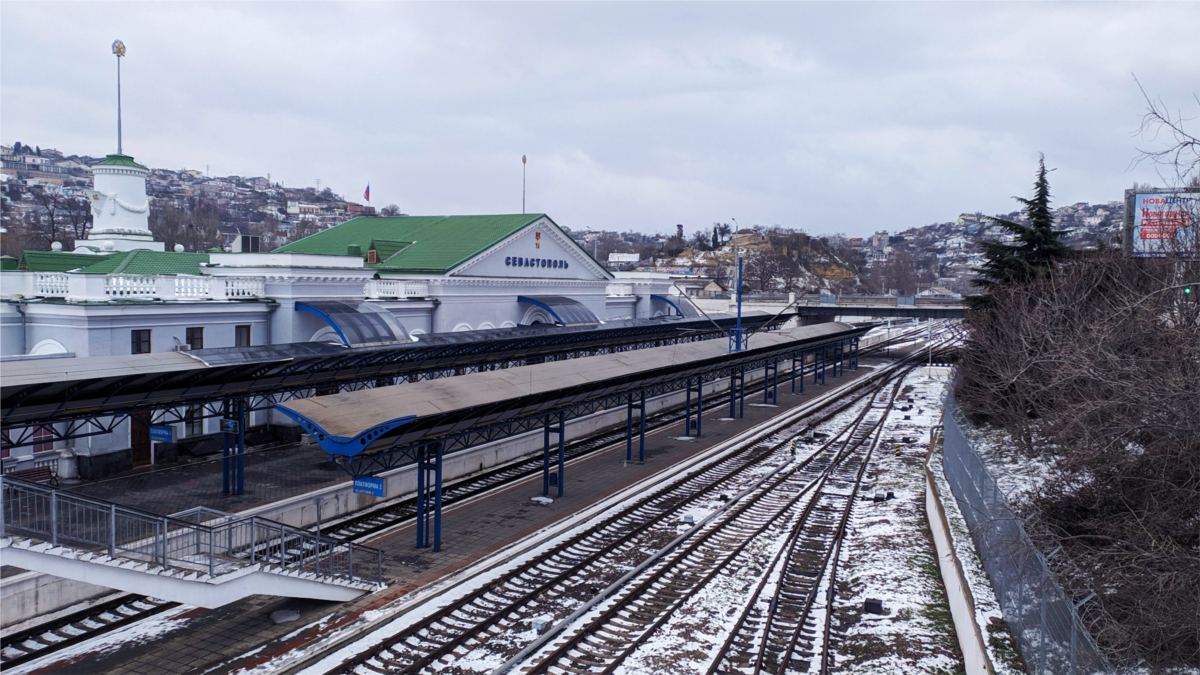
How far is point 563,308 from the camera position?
42.1m

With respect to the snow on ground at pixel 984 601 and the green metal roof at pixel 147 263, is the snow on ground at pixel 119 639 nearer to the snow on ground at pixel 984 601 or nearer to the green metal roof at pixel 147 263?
the snow on ground at pixel 984 601

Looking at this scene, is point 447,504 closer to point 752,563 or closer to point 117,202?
point 752,563

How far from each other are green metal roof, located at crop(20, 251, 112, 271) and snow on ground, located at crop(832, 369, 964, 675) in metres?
29.8

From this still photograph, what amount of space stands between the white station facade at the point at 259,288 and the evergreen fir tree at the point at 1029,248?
20.4 metres

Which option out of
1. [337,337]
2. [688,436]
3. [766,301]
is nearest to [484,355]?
[337,337]

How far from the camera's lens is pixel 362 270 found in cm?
3058

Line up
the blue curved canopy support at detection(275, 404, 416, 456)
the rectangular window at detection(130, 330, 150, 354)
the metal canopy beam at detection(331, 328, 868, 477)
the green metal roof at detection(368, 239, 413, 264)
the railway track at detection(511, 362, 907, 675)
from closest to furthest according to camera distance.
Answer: the railway track at detection(511, 362, 907, 675)
the blue curved canopy support at detection(275, 404, 416, 456)
the metal canopy beam at detection(331, 328, 868, 477)
the rectangular window at detection(130, 330, 150, 354)
the green metal roof at detection(368, 239, 413, 264)

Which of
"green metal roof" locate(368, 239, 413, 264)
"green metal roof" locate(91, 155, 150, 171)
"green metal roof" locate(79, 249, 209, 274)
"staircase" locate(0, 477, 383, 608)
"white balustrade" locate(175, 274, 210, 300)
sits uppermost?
"green metal roof" locate(91, 155, 150, 171)

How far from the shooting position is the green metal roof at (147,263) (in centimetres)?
2884

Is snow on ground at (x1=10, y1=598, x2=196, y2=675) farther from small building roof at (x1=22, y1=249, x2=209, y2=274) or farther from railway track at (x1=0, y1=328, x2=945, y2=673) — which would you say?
small building roof at (x1=22, y1=249, x2=209, y2=274)

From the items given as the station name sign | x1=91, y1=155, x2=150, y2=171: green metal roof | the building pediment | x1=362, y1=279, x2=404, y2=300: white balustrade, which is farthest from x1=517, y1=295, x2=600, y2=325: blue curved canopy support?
x1=91, y1=155, x2=150, y2=171: green metal roof

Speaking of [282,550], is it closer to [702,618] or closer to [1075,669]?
[702,618]

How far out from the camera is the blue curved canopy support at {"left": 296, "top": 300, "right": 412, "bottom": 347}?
89.3 feet

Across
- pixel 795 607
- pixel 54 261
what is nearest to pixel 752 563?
pixel 795 607
